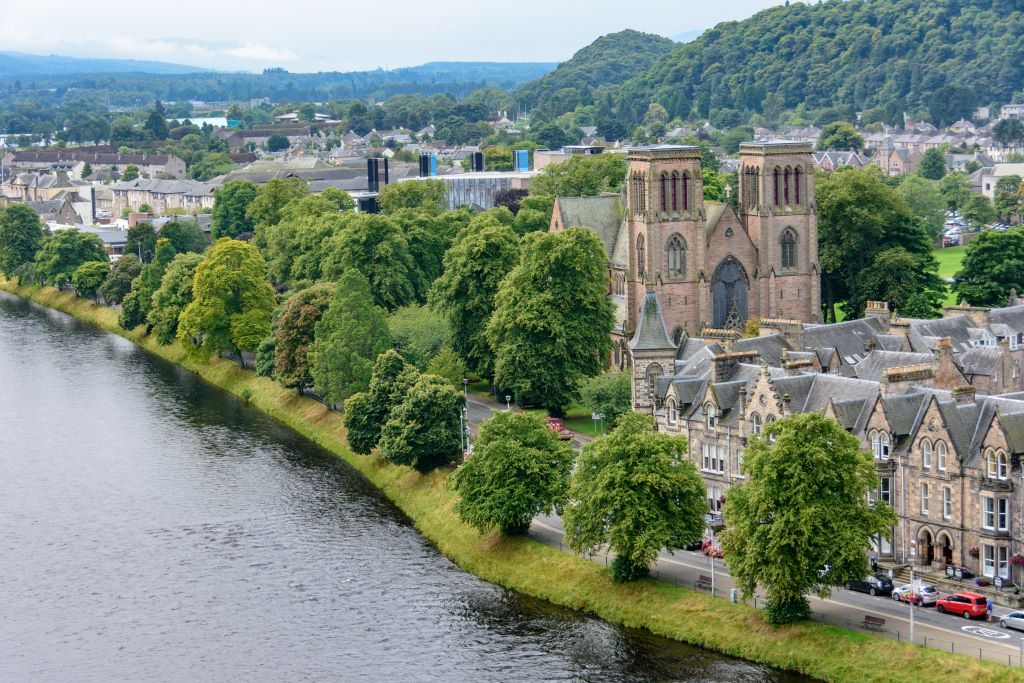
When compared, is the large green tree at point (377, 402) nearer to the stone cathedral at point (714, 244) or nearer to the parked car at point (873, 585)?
the stone cathedral at point (714, 244)

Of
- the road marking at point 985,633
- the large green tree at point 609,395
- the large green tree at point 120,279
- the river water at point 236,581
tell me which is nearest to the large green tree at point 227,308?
the river water at point 236,581

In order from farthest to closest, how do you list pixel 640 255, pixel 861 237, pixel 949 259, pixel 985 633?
pixel 949 259
pixel 861 237
pixel 640 255
pixel 985 633

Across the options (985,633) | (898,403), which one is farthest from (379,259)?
(985,633)

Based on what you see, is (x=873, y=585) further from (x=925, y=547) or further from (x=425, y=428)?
(x=425, y=428)

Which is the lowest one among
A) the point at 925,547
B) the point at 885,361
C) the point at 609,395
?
the point at 925,547

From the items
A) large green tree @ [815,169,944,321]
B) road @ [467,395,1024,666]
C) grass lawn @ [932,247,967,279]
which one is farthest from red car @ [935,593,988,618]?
grass lawn @ [932,247,967,279]

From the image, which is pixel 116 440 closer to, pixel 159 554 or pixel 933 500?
pixel 159 554

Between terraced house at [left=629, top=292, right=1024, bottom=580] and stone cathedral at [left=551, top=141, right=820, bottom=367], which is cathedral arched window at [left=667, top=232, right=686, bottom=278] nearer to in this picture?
stone cathedral at [left=551, top=141, right=820, bottom=367]
